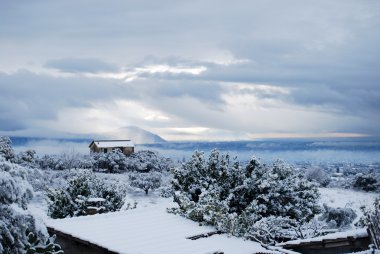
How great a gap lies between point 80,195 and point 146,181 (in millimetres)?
15709

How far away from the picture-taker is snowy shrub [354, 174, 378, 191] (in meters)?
40.8

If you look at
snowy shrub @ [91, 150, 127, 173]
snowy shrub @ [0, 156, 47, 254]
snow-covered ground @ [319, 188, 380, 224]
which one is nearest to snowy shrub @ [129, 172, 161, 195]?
snowy shrub @ [91, 150, 127, 173]

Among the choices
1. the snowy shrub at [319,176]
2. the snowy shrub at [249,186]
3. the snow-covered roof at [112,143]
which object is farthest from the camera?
the snow-covered roof at [112,143]

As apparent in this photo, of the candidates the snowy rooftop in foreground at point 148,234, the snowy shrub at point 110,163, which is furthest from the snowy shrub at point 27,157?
the snowy rooftop in foreground at point 148,234

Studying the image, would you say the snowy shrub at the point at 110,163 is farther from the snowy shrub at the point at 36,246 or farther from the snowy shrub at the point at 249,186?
the snowy shrub at the point at 36,246

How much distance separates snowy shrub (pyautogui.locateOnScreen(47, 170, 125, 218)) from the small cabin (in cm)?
3850

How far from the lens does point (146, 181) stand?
4150 cm

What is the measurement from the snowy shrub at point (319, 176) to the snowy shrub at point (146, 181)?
14.4m

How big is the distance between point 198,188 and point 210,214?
25.6 ft

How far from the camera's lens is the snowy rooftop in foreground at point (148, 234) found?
1278 centimetres

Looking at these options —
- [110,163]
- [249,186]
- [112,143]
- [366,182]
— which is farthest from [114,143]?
[249,186]

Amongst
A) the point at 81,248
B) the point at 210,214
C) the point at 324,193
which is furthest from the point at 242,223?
the point at 324,193

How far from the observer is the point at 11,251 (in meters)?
8.42

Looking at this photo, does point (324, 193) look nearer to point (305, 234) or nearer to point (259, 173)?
point (259, 173)
